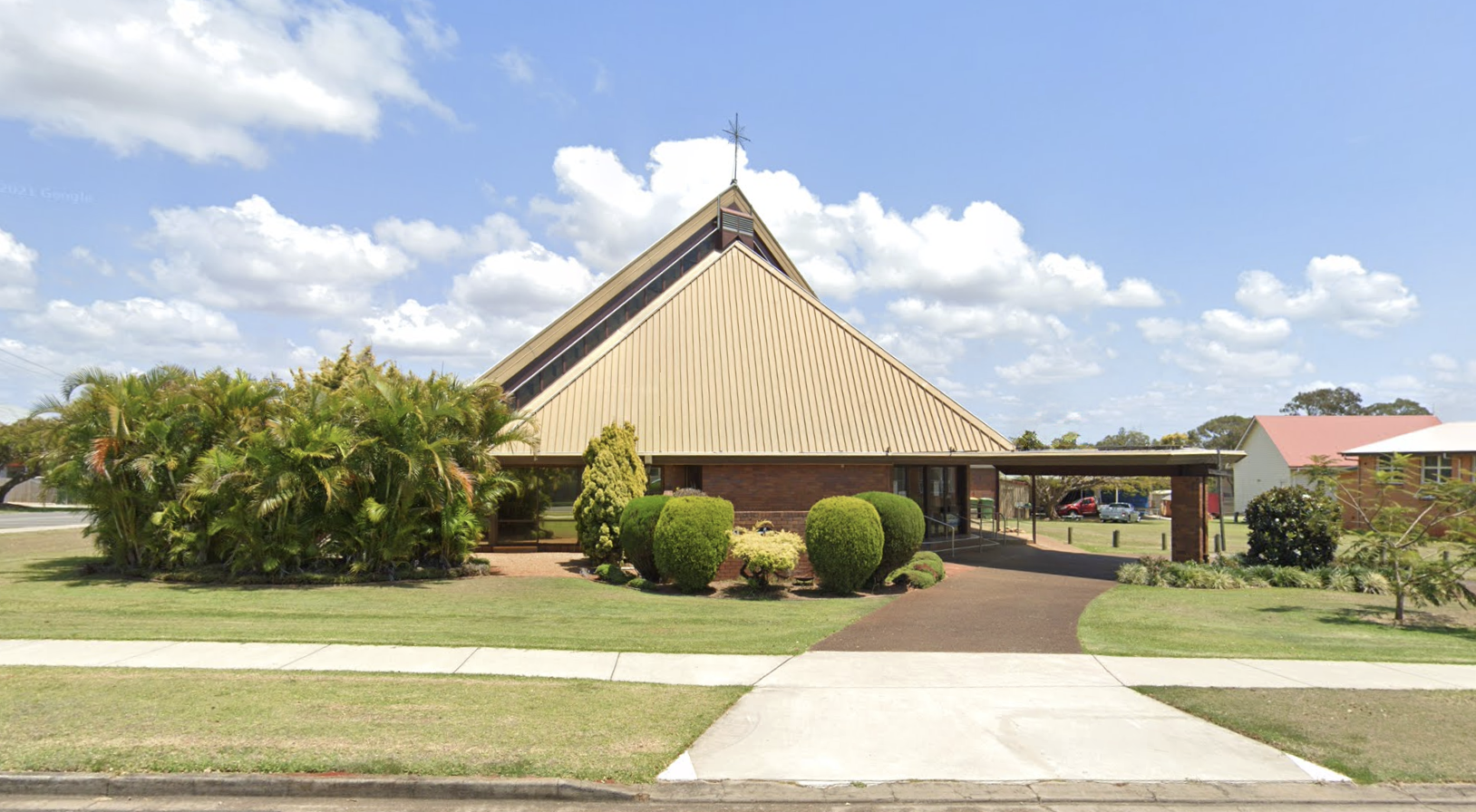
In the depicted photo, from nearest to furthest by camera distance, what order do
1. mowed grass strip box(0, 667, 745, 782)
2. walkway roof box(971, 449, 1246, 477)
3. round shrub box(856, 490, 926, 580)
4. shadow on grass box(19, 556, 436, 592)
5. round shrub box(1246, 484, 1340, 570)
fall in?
mowed grass strip box(0, 667, 745, 782) → round shrub box(856, 490, 926, 580) → shadow on grass box(19, 556, 436, 592) → round shrub box(1246, 484, 1340, 570) → walkway roof box(971, 449, 1246, 477)

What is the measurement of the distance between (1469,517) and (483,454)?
17518mm

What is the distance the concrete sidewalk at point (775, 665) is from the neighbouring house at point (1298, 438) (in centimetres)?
4989

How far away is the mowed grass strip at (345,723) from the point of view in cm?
629

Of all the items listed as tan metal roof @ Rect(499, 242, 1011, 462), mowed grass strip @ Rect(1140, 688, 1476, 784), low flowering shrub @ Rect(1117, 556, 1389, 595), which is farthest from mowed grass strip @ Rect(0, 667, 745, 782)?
tan metal roof @ Rect(499, 242, 1011, 462)

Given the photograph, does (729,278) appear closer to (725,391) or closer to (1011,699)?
(725,391)

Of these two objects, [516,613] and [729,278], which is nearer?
→ [516,613]

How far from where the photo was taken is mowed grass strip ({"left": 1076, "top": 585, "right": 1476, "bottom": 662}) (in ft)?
36.2

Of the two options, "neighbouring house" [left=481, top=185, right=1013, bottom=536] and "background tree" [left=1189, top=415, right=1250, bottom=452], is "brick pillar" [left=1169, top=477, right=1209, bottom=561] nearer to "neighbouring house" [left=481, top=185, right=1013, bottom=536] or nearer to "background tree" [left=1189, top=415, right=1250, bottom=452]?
"neighbouring house" [left=481, top=185, right=1013, bottom=536]

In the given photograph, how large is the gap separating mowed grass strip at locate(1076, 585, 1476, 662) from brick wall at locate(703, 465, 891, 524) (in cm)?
688

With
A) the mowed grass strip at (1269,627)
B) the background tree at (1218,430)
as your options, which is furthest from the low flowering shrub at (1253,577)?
the background tree at (1218,430)

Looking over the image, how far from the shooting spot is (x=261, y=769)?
20.3 ft

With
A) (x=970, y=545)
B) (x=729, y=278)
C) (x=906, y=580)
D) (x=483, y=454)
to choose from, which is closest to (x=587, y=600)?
Answer: (x=483, y=454)

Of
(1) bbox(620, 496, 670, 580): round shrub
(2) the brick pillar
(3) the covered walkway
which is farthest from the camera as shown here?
(2) the brick pillar

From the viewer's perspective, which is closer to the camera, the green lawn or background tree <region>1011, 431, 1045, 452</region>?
the green lawn
